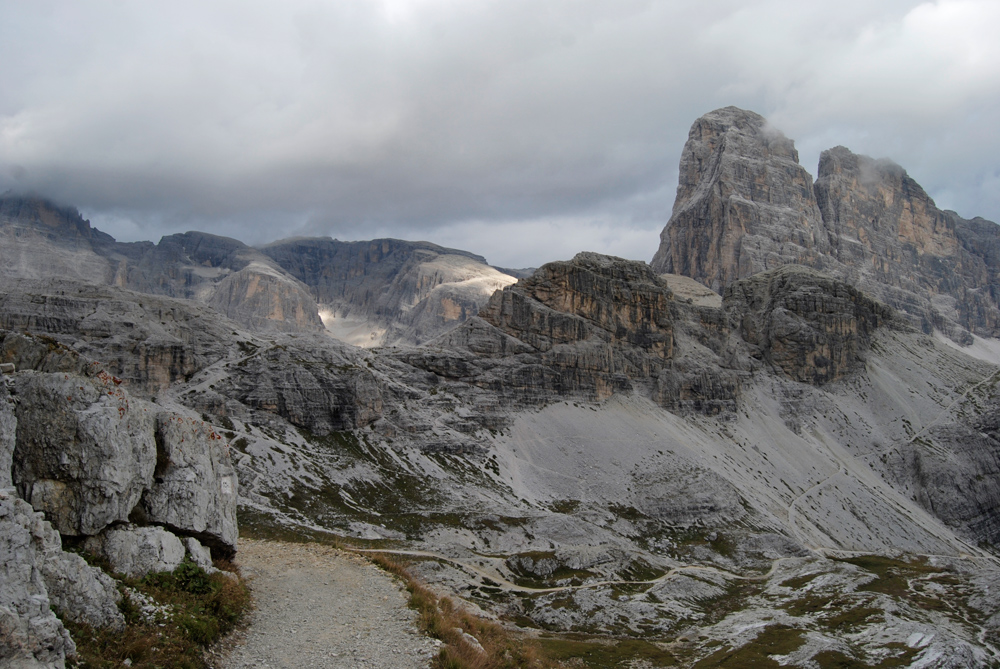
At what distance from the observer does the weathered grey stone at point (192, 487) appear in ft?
65.1

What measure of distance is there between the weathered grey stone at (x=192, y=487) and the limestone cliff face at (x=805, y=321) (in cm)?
15814

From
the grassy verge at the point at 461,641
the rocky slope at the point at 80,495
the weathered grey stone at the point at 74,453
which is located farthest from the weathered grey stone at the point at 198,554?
the grassy verge at the point at 461,641

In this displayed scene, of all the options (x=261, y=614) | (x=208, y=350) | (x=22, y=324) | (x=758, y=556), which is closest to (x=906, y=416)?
(x=758, y=556)

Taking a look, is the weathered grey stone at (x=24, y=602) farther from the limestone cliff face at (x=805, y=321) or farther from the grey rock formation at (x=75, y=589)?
the limestone cliff face at (x=805, y=321)

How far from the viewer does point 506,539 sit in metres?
78.6

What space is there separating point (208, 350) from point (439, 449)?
41733mm

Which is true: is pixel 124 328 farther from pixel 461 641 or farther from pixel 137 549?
pixel 461 641

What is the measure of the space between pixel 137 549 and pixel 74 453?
3311 millimetres

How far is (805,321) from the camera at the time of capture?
6437 inches

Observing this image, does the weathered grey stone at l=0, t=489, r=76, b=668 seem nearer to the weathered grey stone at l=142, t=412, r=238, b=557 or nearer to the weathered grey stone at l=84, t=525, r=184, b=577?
the weathered grey stone at l=84, t=525, r=184, b=577

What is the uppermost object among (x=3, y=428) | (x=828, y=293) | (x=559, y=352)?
(x=828, y=293)

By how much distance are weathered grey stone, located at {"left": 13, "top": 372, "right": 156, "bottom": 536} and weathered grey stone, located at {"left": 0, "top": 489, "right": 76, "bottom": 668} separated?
221 centimetres

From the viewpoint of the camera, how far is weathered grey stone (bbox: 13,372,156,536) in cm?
1571

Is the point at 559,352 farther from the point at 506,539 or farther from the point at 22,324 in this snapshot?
the point at 22,324
